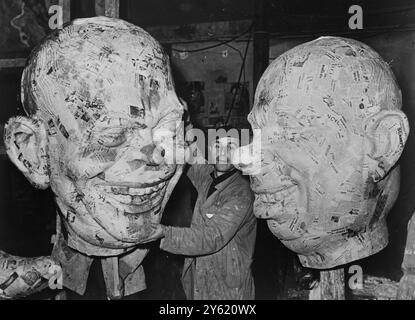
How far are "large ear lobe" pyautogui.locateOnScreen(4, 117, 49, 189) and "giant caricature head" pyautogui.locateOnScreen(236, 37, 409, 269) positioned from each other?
1.41ft

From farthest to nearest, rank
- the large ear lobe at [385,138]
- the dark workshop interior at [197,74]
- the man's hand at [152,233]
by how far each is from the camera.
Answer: the dark workshop interior at [197,74] < the man's hand at [152,233] < the large ear lobe at [385,138]

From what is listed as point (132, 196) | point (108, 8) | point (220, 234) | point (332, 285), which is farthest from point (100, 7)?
point (332, 285)

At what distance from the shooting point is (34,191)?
→ 1417 mm

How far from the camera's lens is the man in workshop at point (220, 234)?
4.32 feet

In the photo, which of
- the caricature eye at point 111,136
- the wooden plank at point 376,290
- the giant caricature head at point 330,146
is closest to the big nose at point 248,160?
the giant caricature head at point 330,146

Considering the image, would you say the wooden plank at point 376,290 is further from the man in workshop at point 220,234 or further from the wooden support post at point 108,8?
the wooden support post at point 108,8

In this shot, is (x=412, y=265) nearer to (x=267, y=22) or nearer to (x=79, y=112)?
(x=267, y=22)

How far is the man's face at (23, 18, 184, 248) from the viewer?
1152mm

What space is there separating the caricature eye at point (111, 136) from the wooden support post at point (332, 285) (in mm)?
521

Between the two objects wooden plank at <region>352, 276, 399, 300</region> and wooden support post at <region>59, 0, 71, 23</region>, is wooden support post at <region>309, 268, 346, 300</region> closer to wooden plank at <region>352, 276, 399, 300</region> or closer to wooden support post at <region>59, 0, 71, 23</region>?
wooden plank at <region>352, 276, 399, 300</region>

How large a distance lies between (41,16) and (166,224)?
56cm

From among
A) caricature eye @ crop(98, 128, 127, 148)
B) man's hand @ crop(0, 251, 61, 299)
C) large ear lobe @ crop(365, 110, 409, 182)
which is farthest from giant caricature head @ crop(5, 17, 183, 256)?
large ear lobe @ crop(365, 110, 409, 182)
